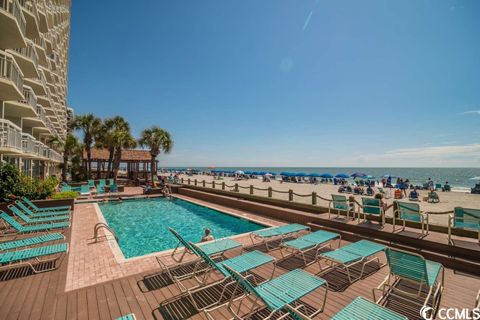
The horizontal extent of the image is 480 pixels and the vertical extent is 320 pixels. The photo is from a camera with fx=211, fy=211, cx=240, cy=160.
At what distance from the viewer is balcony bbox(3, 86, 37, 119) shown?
15617mm

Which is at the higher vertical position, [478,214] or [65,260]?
[478,214]

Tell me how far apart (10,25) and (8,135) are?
241 inches

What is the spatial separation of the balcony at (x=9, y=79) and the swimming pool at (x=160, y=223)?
8.96 metres

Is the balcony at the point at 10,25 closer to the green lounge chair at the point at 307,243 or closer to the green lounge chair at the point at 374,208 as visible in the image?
the green lounge chair at the point at 307,243

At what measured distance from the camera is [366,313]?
2959 millimetres

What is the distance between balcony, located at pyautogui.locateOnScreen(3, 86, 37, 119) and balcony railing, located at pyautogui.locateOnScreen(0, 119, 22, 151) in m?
4.30

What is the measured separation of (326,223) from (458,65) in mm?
12901

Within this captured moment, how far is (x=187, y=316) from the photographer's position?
11.7 feet

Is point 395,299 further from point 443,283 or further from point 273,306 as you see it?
point 273,306

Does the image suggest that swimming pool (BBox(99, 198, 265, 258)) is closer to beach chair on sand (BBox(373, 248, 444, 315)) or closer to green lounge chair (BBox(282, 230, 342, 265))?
green lounge chair (BBox(282, 230, 342, 265))


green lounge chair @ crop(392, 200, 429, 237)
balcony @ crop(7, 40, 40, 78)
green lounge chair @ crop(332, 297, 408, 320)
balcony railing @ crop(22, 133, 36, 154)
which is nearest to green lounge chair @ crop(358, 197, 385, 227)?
green lounge chair @ crop(392, 200, 429, 237)

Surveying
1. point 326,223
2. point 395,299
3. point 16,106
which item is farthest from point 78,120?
point 395,299

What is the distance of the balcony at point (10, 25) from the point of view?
11250 millimetres

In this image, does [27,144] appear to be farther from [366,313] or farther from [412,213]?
[412,213]
